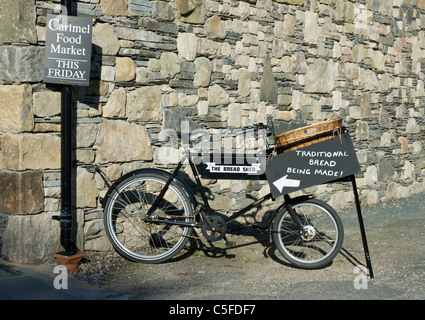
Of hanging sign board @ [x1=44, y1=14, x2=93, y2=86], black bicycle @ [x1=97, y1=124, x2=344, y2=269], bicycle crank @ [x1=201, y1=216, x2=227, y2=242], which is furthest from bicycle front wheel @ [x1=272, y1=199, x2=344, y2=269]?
hanging sign board @ [x1=44, y1=14, x2=93, y2=86]

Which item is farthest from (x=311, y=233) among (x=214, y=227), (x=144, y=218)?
(x=144, y=218)

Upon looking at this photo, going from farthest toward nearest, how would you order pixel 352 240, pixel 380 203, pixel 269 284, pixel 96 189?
pixel 380 203
pixel 352 240
pixel 96 189
pixel 269 284

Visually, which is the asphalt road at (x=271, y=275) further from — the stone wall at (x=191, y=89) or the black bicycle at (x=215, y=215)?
the stone wall at (x=191, y=89)

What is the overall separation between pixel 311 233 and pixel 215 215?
824 millimetres

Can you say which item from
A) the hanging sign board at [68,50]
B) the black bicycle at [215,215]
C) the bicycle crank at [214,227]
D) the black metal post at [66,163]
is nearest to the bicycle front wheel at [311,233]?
the black bicycle at [215,215]

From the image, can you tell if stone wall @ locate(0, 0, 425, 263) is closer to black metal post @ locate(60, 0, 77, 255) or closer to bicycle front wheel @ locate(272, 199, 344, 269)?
black metal post @ locate(60, 0, 77, 255)

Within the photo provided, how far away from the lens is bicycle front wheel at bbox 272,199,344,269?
4258mm

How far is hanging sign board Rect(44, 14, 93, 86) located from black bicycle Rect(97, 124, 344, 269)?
847 millimetres

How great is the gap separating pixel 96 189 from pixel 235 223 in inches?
67.2

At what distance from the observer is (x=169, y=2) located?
193 inches

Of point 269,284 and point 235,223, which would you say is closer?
point 269,284
